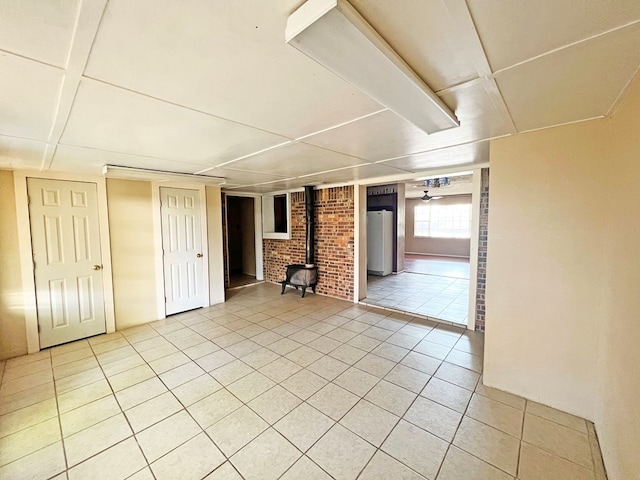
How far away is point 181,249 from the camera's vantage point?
Answer: 14.2 feet

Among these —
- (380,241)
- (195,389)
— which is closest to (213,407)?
(195,389)

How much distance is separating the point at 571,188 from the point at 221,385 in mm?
3330

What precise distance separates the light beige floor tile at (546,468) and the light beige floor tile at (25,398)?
12.2 feet

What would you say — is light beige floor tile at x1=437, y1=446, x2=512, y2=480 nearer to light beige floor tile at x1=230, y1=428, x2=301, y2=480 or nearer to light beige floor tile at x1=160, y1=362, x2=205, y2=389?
light beige floor tile at x1=230, y1=428, x2=301, y2=480

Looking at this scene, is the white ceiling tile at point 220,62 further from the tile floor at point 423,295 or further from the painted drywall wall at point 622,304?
the tile floor at point 423,295

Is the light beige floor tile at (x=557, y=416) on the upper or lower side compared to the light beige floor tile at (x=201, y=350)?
lower

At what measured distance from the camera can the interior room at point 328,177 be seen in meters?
0.98

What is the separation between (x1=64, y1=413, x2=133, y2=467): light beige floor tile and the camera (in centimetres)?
173

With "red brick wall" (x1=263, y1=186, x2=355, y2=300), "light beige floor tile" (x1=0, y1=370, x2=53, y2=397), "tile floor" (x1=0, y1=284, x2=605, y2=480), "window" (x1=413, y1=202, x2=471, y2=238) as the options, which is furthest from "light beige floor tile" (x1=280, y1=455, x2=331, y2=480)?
"window" (x1=413, y1=202, x2=471, y2=238)

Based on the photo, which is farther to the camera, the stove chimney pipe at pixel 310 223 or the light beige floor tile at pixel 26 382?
the stove chimney pipe at pixel 310 223

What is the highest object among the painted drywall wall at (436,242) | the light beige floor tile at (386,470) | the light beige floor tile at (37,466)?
the painted drywall wall at (436,242)

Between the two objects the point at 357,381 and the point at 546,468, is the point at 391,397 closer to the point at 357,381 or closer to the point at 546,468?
the point at 357,381

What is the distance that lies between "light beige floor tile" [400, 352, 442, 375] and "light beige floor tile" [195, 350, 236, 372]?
1.90m

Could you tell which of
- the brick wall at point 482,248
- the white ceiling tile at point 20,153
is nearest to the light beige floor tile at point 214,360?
the white ceiling tile at point 20,153
